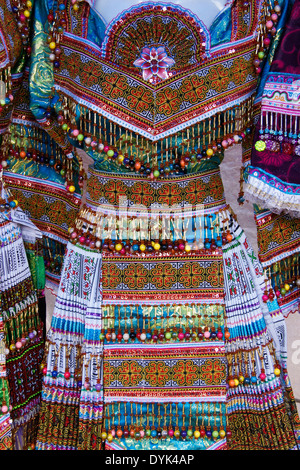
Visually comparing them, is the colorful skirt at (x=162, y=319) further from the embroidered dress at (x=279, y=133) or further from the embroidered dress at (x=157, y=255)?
the embroidered dress at (x=279, y=133)

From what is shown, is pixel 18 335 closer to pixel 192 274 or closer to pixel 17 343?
pixel 17 343

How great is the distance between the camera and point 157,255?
129 centimetres

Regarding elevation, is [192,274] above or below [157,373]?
above

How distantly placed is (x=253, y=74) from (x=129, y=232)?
1.40 ft

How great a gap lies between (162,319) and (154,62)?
Answer: 55 centimetres

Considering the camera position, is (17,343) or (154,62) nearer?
(154,62)

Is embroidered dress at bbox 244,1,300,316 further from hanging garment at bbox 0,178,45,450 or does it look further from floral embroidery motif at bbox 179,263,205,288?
hanging garment at bbox 0,178,45,450

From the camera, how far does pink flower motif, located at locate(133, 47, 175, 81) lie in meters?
1.20

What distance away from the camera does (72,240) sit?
4.37 feet

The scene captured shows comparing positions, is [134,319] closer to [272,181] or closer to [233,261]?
[233,261]

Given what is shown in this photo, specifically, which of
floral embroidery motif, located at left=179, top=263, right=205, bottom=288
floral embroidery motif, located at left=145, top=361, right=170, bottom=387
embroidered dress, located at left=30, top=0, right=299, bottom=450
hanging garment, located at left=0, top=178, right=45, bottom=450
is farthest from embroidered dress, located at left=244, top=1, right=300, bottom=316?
hanging garment, located at left=0, top=178, right=45, bottom=450

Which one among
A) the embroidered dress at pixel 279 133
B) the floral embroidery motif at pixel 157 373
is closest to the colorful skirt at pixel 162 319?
the floral embroidery motif at pixel 157 373

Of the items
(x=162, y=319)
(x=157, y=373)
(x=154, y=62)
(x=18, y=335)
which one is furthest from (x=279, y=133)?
(x=18, y=335)
